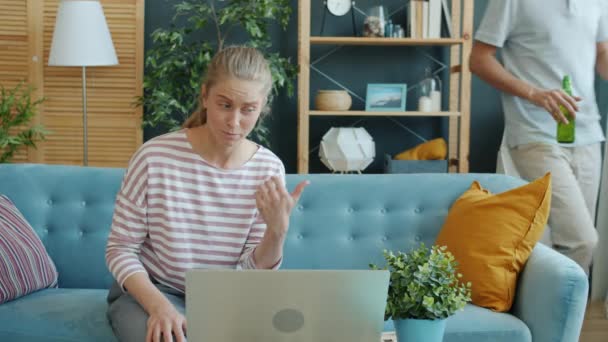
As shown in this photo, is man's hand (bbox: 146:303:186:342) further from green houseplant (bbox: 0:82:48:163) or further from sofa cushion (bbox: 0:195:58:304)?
green houseplant (bbox: 0:82:48:163)

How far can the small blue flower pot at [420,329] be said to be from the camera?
169cm

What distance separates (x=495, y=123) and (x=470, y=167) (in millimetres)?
311

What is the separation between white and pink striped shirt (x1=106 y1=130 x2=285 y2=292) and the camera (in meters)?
2.07

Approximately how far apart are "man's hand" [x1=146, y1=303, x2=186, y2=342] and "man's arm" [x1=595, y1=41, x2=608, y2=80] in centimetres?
242

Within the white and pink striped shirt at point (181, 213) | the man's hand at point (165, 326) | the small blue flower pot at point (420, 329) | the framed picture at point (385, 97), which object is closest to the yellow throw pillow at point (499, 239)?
the white and pink striped shirt at point (181, 213)

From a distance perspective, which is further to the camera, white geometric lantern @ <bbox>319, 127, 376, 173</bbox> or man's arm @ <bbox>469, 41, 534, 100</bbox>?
white geometric lantern @ <bbox>319, 127, 376, 173</bbox>

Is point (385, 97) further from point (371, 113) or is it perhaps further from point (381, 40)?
point (381, 40)

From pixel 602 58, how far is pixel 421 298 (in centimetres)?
226

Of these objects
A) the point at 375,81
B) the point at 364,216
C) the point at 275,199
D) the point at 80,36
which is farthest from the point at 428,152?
the point at 275,199

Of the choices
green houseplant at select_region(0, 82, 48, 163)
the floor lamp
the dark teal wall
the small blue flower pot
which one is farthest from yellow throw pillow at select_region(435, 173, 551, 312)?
green houseplant at select_region(0, 82, 48, 163)

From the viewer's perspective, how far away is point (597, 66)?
3602mm

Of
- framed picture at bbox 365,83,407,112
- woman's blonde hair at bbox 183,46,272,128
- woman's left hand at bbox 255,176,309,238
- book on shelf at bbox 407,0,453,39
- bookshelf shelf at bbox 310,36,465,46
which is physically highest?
book on shelf at bbox 407,0,453,39

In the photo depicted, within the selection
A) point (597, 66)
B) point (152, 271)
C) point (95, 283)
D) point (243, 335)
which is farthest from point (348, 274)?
Result: point (597, 66)

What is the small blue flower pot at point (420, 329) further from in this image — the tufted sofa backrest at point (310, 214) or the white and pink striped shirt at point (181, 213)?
the tufted sofa backrest at point (310, 214)
